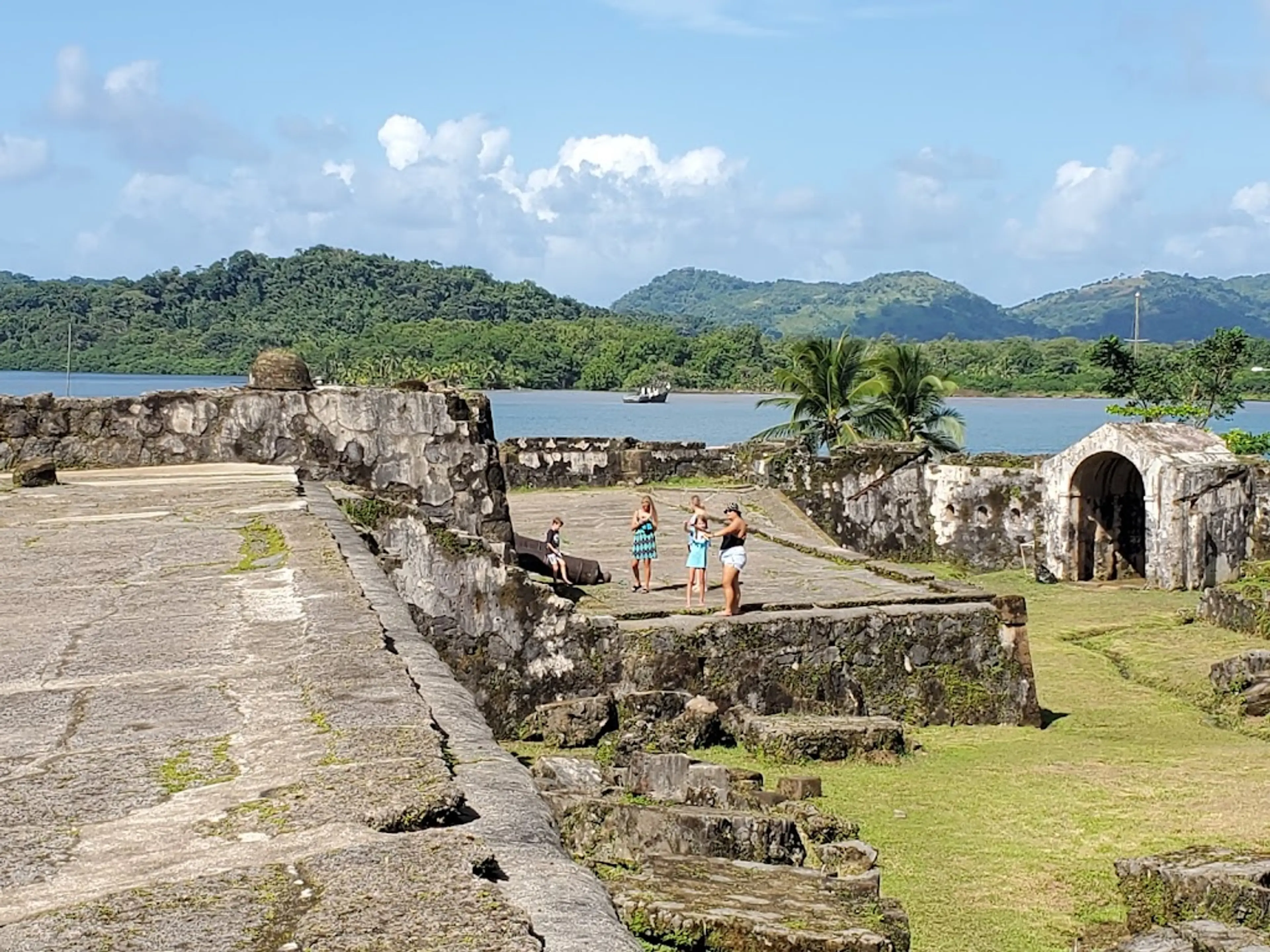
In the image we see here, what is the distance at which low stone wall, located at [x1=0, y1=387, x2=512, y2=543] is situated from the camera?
11500 millimetres

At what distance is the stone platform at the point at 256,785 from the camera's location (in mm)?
2629

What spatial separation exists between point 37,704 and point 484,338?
114 metres

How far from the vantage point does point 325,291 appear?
141 metres

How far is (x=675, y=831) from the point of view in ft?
19.7

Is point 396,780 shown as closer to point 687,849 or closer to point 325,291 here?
point 687,849

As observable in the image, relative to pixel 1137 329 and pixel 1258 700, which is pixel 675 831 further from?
pixel 1137 329

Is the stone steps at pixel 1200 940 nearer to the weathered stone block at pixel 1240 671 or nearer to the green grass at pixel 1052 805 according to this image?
the green grass at pixel 1052 805

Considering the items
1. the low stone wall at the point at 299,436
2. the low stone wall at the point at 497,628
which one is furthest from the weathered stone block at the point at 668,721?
the low stone wall at the point at 299,436

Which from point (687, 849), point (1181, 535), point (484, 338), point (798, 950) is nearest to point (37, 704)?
point (798, 950)

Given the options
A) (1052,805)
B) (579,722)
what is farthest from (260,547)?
(1052,805)

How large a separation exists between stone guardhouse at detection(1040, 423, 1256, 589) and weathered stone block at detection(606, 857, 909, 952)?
17.9 meters

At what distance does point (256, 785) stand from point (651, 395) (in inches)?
4102

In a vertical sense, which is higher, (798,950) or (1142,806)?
(798,950)

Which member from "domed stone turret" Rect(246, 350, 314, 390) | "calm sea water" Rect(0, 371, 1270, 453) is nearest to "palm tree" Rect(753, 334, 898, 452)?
"calm sea water" Rect(0, 371, 1270, 453)
